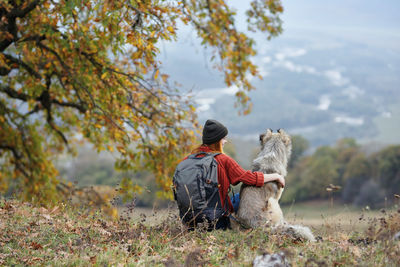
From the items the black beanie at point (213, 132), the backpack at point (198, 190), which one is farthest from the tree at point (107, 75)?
the backpack at point (198, 190)

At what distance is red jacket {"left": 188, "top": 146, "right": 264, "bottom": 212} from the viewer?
5.95 meters

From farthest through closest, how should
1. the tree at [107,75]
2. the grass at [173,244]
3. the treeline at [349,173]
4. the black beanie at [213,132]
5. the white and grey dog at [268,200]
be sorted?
the treeline at [349,173] < the tree at [107,75] < the black beanie at [213,132] < the white and grey dog at [268,200] < the grass at [173,244]

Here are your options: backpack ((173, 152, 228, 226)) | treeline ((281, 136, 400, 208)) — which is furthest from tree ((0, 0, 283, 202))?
treeline ((281, 136, 400, 208))

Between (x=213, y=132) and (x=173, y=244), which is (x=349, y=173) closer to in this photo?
(x=213, y=132)

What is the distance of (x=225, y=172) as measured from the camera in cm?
603

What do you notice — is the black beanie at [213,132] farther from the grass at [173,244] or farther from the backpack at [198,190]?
the grass at [173,244]

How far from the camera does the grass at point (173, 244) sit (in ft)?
15.4

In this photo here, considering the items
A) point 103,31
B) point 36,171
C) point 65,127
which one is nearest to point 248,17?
point 103,31

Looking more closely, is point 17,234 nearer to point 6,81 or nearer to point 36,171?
point 6,81

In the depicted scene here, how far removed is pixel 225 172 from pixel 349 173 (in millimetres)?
93654

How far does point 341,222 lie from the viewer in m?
6.20

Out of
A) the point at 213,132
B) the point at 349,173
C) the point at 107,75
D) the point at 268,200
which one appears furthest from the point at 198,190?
the point at 349,173

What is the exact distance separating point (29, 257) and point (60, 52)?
691cm

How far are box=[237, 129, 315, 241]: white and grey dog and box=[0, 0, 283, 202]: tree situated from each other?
3.35 meters
